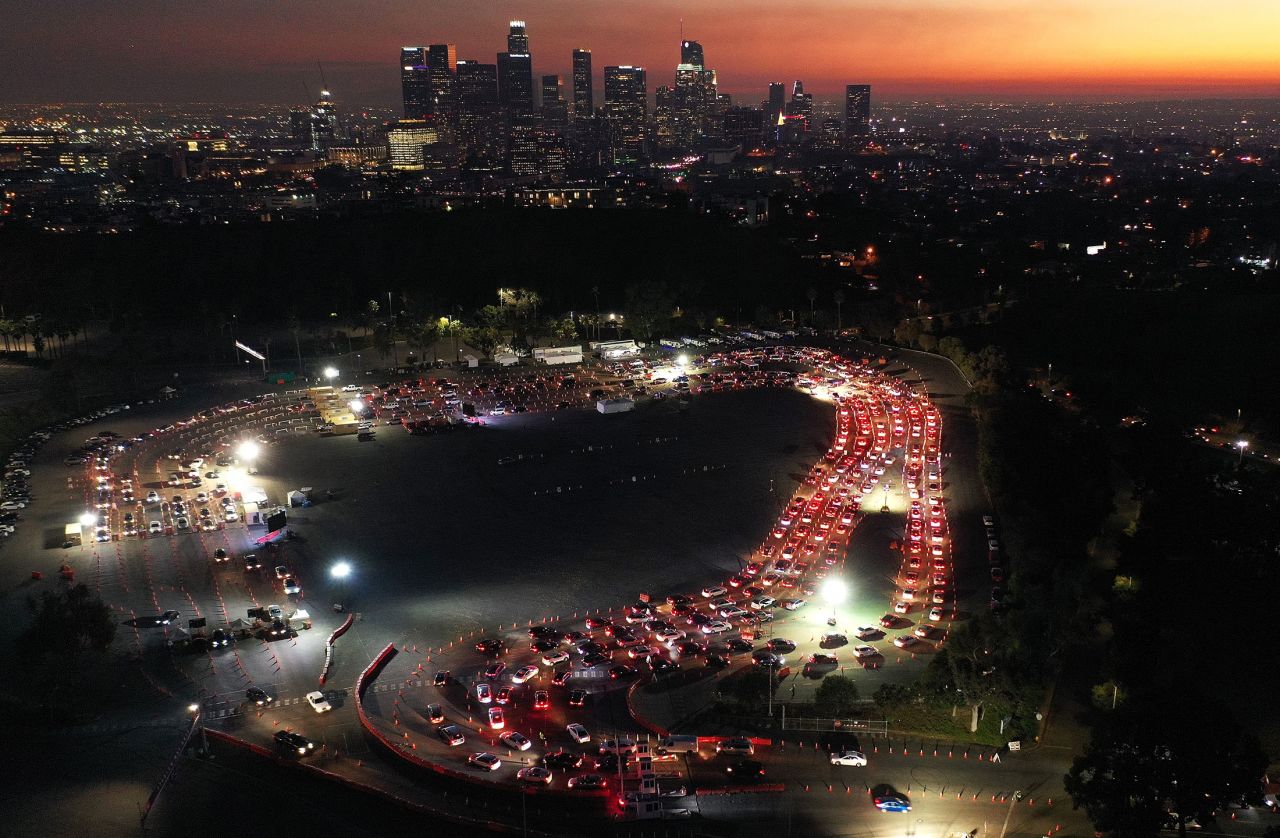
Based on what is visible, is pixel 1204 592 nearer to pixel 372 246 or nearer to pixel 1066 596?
pixel 1066 596

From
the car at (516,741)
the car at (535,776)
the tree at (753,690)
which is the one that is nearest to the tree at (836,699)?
the tree at (753,690)

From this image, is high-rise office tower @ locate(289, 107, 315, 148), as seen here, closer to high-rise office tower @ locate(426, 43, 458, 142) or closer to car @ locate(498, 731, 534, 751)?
high-rise office tower @ locate(426, 43, 458, 142)

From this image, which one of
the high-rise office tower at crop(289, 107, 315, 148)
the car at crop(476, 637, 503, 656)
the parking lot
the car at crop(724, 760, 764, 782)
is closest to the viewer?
the car at crop(724, 760, 764, 782)

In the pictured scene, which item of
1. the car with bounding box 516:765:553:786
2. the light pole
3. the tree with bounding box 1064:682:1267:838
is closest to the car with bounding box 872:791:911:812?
the tree with bounding box 1064:682:1267:838

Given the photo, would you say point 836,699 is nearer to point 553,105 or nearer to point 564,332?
point 564,332

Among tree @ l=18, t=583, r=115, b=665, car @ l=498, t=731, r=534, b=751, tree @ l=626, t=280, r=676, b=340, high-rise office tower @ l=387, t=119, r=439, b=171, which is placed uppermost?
high-rise office tower @ l=387, t=119, r=439, b=171

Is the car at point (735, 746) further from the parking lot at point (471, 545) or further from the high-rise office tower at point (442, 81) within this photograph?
the high-rise office tower at point (442, 81)
